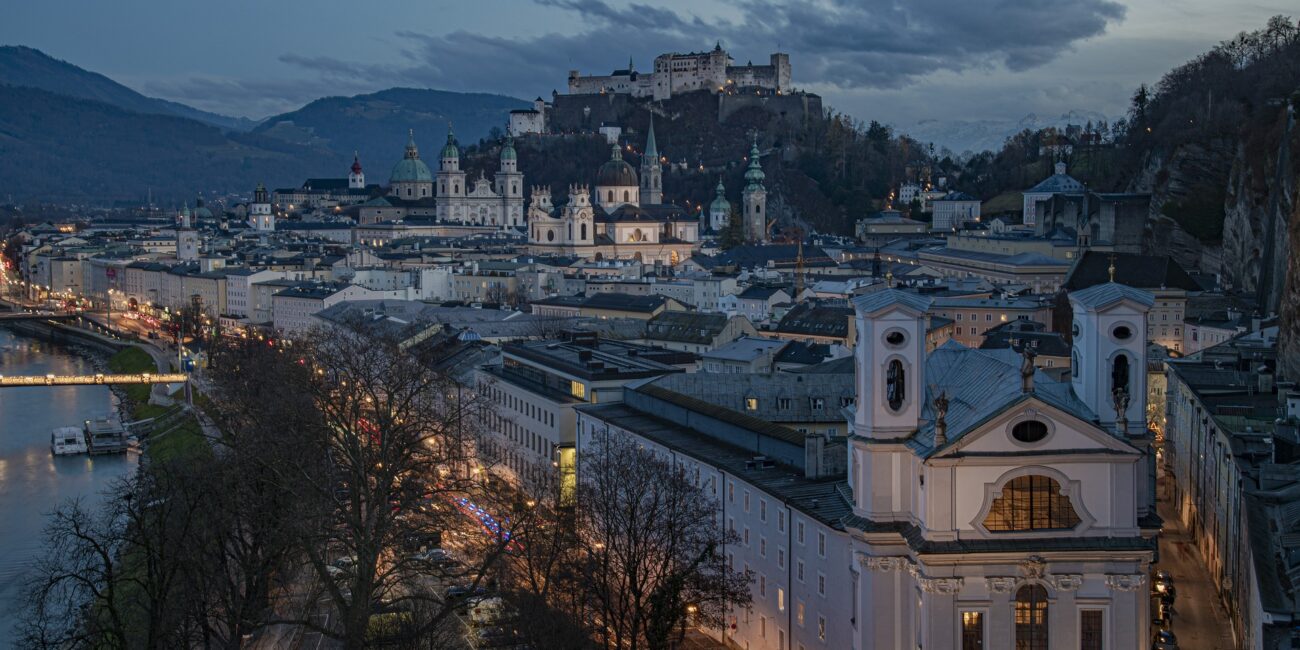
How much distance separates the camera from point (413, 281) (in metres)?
85.5

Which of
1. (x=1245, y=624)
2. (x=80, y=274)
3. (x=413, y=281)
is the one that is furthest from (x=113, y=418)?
(x=80, y=274)

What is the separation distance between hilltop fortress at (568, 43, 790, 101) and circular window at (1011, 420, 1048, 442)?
112 metres

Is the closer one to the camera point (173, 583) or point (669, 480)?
point (669, 480)

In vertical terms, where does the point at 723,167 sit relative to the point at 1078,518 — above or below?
above

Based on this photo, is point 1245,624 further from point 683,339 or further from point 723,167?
point 723,167

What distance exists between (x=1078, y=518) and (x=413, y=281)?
68407 millimetres

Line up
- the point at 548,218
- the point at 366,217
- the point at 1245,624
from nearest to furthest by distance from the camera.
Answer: the point at 1245,624, the point at 548,218, the point at 366,217

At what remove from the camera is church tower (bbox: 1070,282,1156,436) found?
67.3ft

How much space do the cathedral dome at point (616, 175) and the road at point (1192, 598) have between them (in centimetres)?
8191

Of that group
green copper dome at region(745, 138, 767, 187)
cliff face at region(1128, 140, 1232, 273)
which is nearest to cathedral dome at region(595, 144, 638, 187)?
green copper dome at region(745, 138, 767, 187)

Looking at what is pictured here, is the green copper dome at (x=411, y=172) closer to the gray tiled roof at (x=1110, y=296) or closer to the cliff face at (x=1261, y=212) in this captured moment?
the cliff face at (x=1261, y=212)

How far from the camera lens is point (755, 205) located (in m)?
111

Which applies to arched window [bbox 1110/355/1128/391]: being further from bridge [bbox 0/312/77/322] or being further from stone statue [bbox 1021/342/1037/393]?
bridge [bbox 0/312/77/322]

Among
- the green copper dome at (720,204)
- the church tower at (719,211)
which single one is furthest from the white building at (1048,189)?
the green copper dome at (720,204)
